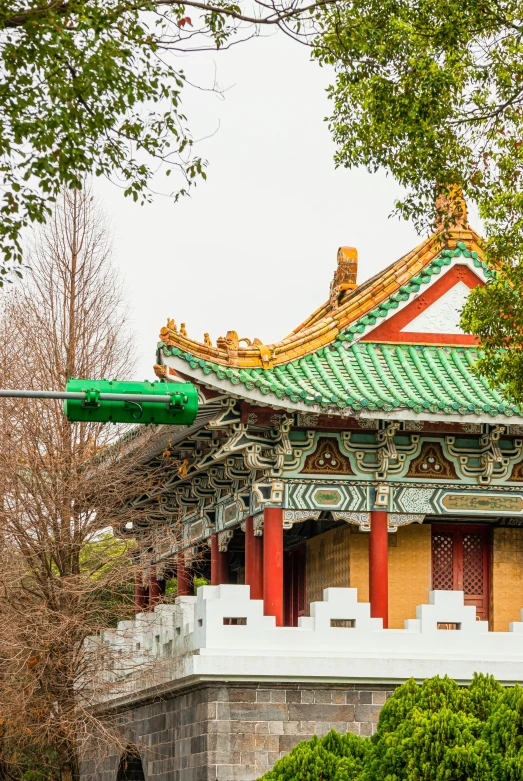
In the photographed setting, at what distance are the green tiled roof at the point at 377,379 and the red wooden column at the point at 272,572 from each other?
1.64 meters

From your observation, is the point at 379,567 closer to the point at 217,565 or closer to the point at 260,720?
the point at 260,720

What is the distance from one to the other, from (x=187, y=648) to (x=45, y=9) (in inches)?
339

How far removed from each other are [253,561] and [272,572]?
133 cm

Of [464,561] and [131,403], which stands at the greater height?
[131,403]

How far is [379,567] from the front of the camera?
58.3ft

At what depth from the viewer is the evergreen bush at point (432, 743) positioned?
12078 mm

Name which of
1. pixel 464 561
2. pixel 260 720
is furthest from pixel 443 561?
pixel 260 720

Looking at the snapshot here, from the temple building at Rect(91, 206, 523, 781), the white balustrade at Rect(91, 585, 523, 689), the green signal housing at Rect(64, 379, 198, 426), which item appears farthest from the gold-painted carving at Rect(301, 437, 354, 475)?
the green signal housing at Rect(64, 379, 198, 426)

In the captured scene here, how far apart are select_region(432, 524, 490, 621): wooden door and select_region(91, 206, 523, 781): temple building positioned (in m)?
0.02

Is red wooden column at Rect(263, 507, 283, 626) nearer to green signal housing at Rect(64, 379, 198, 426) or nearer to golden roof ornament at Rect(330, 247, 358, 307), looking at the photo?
golden roof ornament at Rect(330, 247, 358, 307)

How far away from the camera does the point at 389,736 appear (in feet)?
42.6

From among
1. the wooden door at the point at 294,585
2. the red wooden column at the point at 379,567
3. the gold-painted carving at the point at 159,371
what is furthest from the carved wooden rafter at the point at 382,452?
the wooden door at the point at 294,585

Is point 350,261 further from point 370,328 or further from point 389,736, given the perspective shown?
point 389,736

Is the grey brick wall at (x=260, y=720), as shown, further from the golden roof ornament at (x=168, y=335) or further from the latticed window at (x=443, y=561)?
the golden roof ornament at (x=168, y=335)
